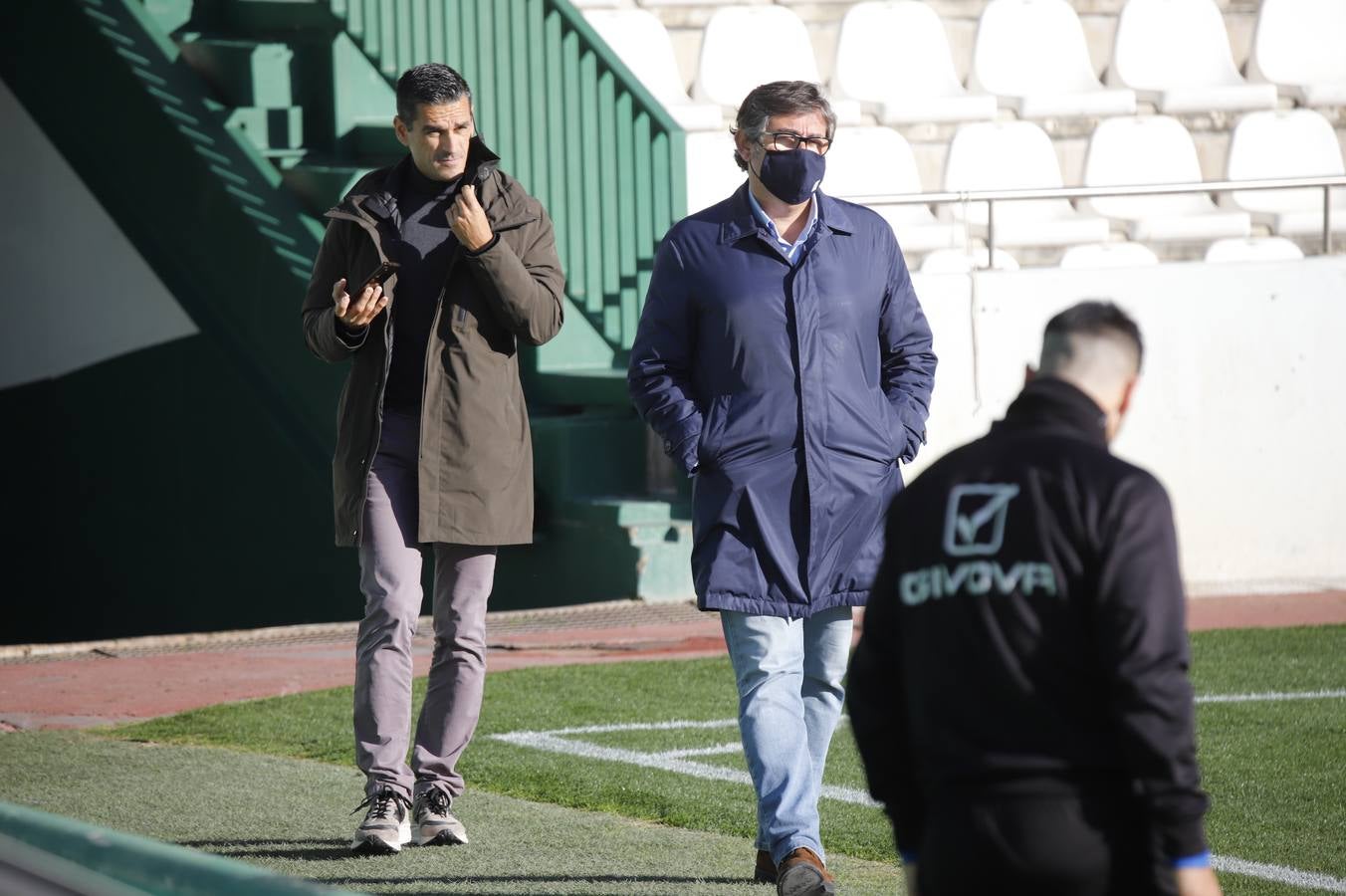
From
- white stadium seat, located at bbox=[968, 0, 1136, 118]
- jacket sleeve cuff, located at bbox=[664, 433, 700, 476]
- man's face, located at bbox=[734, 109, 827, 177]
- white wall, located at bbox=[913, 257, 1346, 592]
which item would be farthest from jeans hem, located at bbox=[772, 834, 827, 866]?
white stadium seat, located at bbox=[968, 0, 1136, 118]

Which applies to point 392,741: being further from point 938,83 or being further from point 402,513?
point 938,83

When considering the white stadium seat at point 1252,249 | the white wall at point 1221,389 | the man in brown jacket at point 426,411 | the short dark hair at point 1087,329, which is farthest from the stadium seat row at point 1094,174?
the short dark hair at point 1087,329

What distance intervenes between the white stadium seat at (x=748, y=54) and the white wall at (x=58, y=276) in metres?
4.63

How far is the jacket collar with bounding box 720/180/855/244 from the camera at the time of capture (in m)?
4.71

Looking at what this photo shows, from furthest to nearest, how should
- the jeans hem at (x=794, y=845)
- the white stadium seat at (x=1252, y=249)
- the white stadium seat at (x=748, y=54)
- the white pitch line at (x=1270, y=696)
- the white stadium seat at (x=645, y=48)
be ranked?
the white stadium seat at (x=748, y=54) < the white stadium seat at (x=645, y=48) < the white stadium seat at (x=1252, y=249) < the white pitch line at (x=1270, y=696) < the jeans hem at (x=794, y=845)

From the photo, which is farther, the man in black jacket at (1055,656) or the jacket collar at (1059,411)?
the jacket collar at (1059,411)

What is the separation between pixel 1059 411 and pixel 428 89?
2.79 meters

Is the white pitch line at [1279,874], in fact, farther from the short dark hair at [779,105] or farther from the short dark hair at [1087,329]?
the short dark hair at [1087,329]

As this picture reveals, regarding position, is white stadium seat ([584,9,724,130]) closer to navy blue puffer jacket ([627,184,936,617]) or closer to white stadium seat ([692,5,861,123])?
white stadium seat ([692,5,861,123])

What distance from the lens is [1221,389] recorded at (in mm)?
10695

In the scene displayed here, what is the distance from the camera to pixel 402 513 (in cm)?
518

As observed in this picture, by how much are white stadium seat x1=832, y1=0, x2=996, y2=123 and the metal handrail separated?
4.19 metres

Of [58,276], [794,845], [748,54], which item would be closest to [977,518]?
[794,845]

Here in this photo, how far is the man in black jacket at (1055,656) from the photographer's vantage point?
8.38ft
